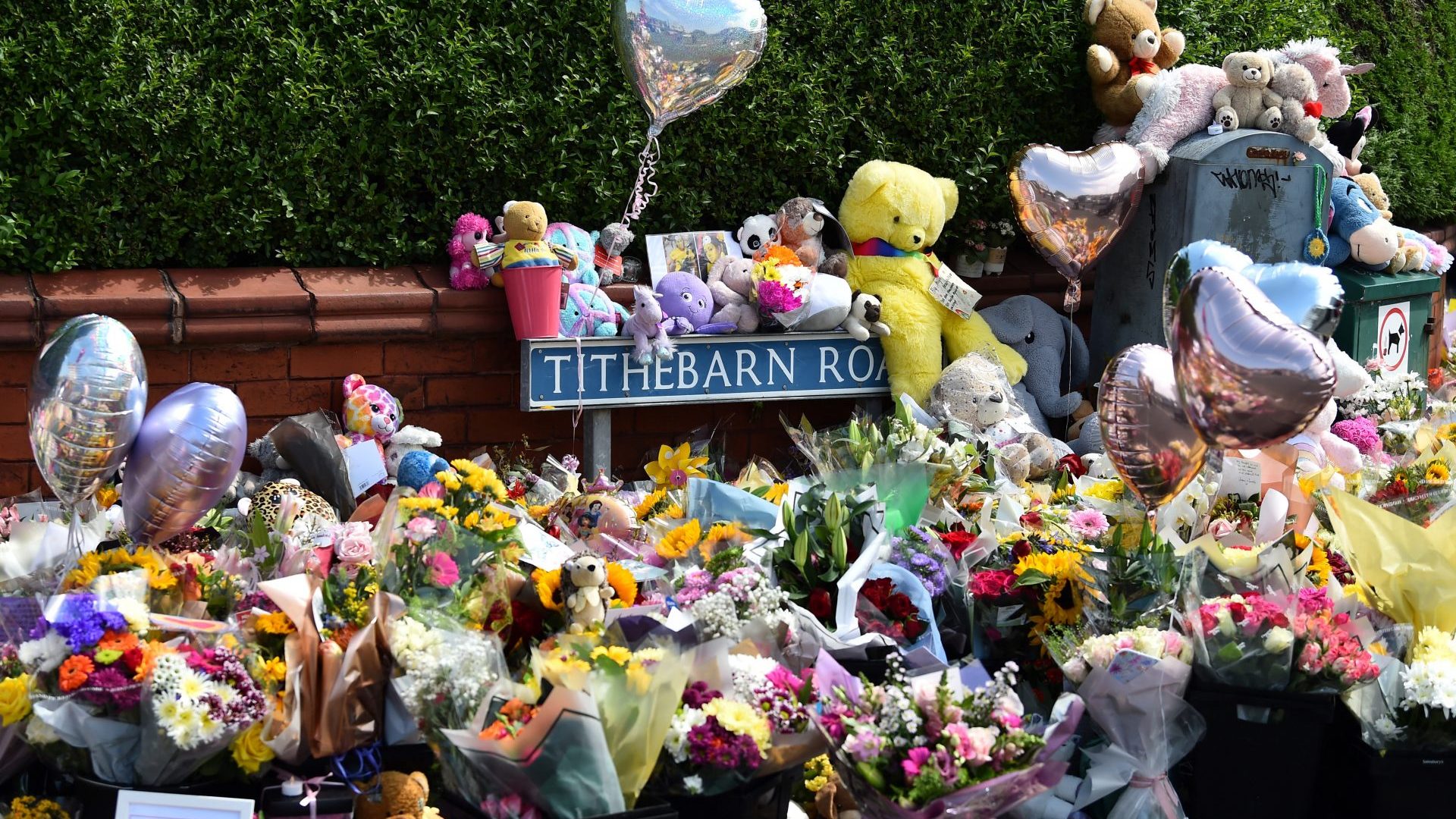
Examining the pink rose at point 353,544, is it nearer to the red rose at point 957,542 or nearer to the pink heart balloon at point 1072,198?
the red rose at point 957,542

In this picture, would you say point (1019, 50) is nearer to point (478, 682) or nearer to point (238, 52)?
point (238, 52)

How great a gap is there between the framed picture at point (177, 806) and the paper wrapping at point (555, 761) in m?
0.37

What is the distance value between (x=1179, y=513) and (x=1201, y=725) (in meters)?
0.96

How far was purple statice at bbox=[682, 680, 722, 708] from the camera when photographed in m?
2.24

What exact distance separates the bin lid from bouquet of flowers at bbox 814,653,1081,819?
3907 mm

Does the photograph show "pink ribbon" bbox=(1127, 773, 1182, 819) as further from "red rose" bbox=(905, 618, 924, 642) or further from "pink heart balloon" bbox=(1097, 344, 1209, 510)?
"pink heart balloon" bbox=(1097, 344, 1209, 510)

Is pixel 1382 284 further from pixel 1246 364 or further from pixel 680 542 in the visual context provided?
pixel 680 542

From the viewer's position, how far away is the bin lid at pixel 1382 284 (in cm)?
556

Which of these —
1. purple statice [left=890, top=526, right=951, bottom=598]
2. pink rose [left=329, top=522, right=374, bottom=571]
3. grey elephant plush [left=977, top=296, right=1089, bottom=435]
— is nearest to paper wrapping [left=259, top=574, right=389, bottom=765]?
pink rose [left=329, top=522, right=374, bottom=571]

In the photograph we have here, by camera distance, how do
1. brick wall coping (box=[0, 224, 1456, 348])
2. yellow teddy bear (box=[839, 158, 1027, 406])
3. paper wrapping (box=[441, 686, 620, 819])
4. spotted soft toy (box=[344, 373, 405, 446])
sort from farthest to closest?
yellow teddy bear (box=[839, 158, 1027, 406]) < spotted soft toy (box=[344, 373, 405, 446]) < brick wall coping (box=[0, 224, 1456, 348]) < paper wrapping (box=[441, 686, 620, 819])

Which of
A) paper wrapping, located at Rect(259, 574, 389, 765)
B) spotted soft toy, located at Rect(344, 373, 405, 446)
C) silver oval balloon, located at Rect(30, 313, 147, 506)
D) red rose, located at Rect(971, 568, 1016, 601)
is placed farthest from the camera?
spotted soft toy, located at Rect(344, 373, 405, 446)

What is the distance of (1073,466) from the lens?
178 inches

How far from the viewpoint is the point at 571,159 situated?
15.1 ft

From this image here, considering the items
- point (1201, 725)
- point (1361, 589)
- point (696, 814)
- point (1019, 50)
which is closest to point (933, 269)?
point (1019, 50)
